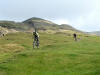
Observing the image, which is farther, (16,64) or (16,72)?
(16,64)

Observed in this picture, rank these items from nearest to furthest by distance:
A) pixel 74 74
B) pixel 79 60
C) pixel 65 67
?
pixel 74 74, pixel 65 67, pixel 79 60

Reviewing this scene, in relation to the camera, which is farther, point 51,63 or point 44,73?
point 51,63

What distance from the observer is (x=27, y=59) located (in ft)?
130

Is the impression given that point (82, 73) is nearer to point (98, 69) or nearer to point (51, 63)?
point (98, 69)

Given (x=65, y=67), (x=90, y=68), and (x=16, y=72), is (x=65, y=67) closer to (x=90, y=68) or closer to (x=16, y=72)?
(x=90, y=68)

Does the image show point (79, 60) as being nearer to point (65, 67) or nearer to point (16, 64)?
point (65, 67)

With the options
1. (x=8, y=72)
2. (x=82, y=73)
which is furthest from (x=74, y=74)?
(x=8, y=72)

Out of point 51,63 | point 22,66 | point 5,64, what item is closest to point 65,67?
point 51,63

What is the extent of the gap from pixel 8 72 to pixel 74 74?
858 centimetres

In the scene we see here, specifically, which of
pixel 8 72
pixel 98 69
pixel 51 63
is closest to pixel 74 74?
pixel 98 69

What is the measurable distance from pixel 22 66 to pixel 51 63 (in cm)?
412

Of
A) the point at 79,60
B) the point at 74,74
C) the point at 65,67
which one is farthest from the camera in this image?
the point at 79,60

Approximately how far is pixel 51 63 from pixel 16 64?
16.1 ft

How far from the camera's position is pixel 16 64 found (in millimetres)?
37219
